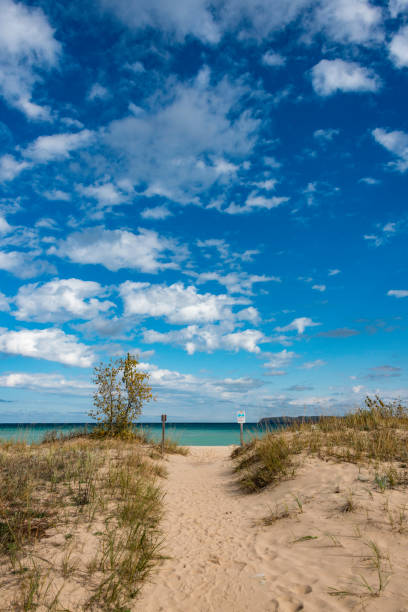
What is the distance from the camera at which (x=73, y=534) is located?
5828 millimetres

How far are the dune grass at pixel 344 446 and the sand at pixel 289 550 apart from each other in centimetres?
54

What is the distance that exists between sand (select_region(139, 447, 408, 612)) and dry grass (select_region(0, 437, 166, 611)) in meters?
0.39

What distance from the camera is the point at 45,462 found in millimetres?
9609

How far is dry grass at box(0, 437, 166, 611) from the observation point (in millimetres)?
4375

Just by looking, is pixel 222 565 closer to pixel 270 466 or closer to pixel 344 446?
pixel 270 466

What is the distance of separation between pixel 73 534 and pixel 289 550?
11.6 ft

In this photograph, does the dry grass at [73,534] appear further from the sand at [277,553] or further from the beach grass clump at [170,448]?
the beach grass clump at [170,448]

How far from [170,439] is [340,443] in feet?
35.2

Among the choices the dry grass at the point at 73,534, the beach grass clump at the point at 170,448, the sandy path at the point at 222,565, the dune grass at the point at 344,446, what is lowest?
the beach grass clump at the point at 170,448

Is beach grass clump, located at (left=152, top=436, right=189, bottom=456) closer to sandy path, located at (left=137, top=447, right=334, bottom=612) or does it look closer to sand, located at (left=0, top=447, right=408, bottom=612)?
sandy path, located at (left=137, top=447, right=334, bottom=612)

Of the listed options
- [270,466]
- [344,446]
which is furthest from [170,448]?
[344,446]

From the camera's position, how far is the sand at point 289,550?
4.25 m

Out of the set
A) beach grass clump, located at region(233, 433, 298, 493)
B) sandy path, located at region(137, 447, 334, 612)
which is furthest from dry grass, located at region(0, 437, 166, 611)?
beach grass clump, located at region(233, 433, 298, 493)

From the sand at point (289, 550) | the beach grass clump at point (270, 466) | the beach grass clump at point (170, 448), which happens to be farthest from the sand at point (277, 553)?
the beach grass clump at point (170, 448)
